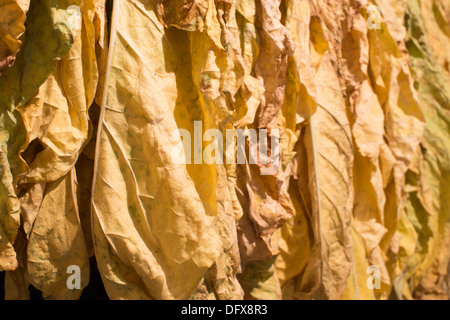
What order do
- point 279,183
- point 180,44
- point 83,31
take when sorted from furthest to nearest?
point 279,183 < point 180,44 < point 83,31

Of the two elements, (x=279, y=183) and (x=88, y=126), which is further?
(x=279, y=183)

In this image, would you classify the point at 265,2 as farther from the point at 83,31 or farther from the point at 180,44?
the point at 83,31

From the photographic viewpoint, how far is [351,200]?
1327 millimetres

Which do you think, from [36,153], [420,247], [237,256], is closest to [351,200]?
[237,256]

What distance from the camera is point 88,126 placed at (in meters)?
0.91

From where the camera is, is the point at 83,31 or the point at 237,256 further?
the point at 237,256

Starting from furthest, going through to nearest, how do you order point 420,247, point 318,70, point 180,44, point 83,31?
point 420,247, point 318,70, point 180,44, point 83,31

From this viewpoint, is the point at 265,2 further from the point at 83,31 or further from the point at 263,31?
the point at 83,31

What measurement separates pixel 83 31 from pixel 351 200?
787mm

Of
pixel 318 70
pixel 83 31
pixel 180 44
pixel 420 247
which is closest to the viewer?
pixel 83 31
